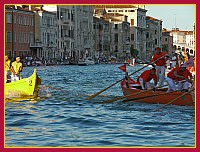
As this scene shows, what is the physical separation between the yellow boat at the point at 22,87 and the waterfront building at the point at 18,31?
77.6ft

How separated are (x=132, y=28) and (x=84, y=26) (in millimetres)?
17352

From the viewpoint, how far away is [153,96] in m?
10.7

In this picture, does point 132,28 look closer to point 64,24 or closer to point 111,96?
point 64,24

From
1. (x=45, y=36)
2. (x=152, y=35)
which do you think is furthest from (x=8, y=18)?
(x=152, y=35)

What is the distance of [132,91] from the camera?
11.2 metres

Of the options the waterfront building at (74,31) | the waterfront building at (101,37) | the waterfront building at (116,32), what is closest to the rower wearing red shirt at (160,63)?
the waterfront building at (74,31)

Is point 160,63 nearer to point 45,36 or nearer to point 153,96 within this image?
point 153,96

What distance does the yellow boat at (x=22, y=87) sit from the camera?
11742 mm

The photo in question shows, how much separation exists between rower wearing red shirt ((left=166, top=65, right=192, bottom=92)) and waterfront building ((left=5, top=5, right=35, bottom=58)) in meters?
26.5

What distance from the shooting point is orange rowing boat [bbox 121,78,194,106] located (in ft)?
32.8

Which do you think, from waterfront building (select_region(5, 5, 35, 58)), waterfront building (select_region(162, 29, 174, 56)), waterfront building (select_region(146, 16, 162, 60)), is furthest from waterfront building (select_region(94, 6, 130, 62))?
waterfront building (select_region(5, 5, 35, 58))

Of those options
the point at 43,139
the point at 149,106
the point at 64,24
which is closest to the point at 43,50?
the point at 64,24

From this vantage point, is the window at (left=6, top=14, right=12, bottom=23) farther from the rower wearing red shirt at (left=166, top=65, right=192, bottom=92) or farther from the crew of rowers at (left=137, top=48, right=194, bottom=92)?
the rower wearing red shirt at (left=166, top=65, right=192, bottom=92)

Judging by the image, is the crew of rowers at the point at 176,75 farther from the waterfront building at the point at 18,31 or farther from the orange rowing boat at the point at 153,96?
the waterfront building at the point at 18,31
